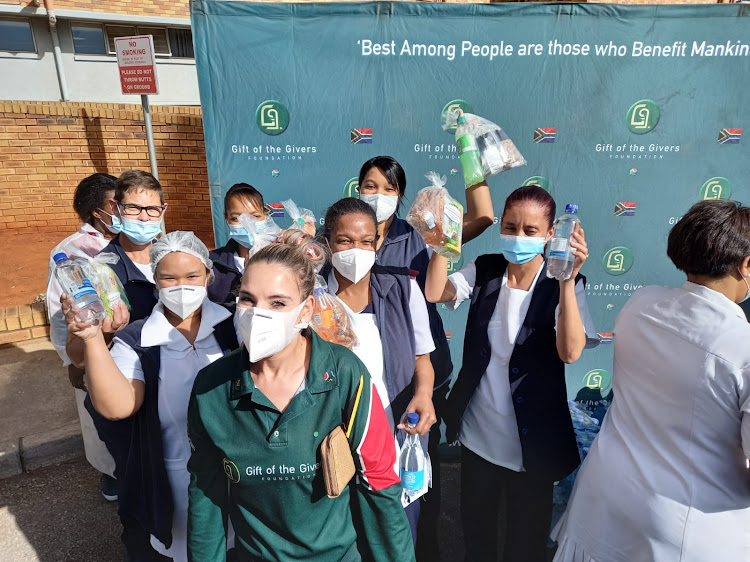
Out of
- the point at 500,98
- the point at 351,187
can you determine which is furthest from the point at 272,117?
the point at 500,98

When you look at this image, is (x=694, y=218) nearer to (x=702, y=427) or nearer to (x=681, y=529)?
(x=702, y=427)

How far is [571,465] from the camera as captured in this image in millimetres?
2029

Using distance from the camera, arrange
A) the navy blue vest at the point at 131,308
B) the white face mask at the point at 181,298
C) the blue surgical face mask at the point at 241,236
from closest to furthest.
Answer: the white face mask at the point at 181,298 < the navy blue vest at the point at 131,308 < the blue surgical face mask at the point at 241,236

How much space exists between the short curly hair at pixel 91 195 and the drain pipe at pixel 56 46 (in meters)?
11.9

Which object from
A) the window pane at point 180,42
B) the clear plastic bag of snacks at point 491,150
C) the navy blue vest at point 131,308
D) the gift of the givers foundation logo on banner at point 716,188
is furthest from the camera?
Result: the window pane at point 180,42

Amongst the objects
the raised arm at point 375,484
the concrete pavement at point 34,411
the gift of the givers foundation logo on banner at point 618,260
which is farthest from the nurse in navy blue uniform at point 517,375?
the concrete pavement at point 34,411

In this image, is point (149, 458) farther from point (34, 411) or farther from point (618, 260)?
point (618, 260)

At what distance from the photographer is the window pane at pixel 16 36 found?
1154 cm

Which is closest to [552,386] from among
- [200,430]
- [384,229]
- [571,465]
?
[571,465]

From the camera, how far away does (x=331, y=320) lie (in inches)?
74.9

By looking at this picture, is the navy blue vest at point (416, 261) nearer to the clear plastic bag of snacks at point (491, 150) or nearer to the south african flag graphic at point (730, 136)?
the clear plastic bag of snacks at point (491, 150)

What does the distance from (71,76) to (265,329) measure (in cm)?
1454

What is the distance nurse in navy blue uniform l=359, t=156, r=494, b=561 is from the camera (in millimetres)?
2352

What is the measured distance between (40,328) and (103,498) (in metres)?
2.94
